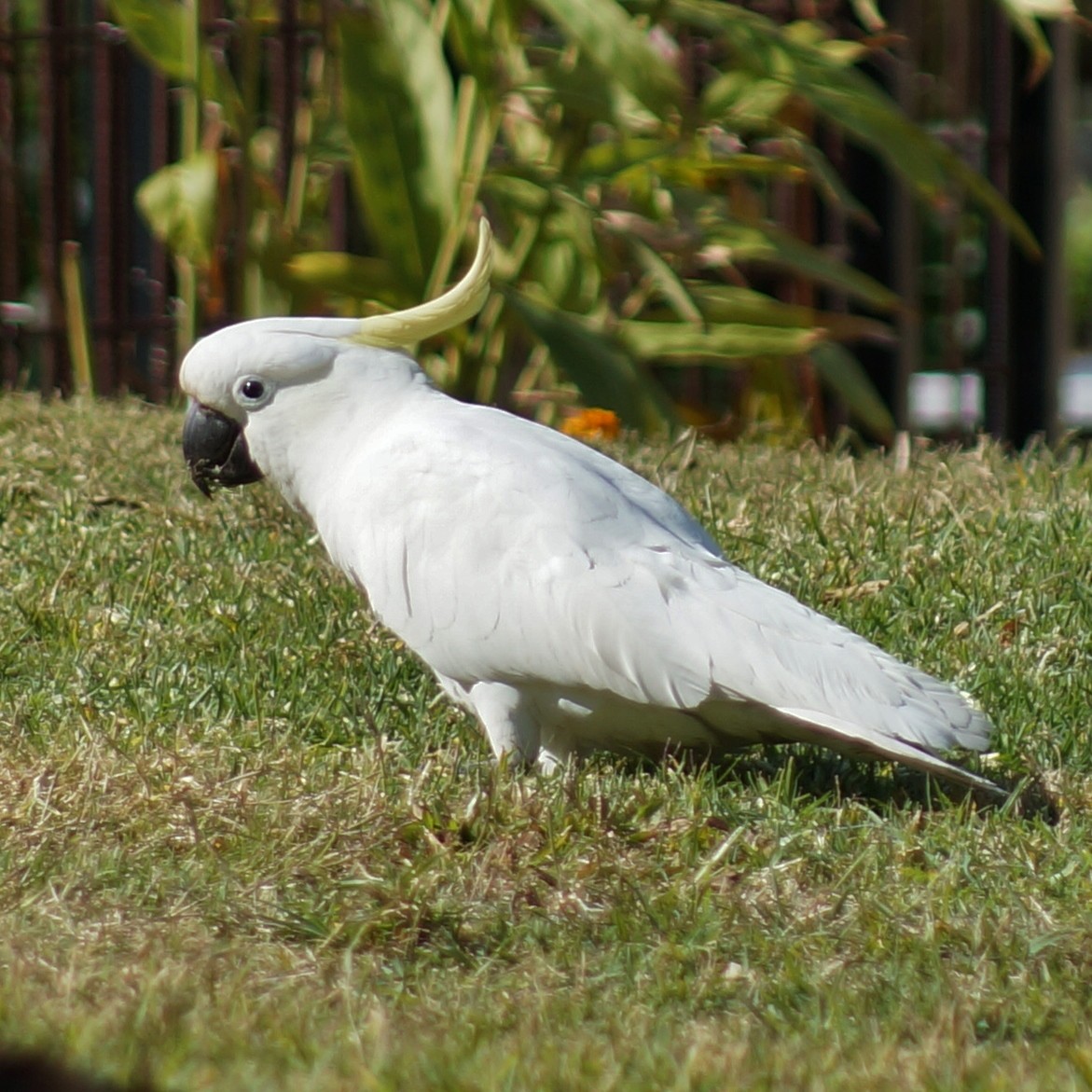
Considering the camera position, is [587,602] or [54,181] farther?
[54,181]

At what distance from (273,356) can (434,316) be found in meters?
0.26

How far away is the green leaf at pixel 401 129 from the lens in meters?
4.52

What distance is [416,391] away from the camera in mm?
2703

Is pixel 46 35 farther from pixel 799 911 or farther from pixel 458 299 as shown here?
pixel 799 911

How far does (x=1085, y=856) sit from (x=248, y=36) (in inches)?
150

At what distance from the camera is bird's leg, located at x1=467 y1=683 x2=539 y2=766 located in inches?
98.7

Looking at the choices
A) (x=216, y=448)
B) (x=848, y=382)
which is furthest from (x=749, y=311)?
(x=216, y=448)

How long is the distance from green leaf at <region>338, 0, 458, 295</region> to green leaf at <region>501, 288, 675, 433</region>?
35 cm

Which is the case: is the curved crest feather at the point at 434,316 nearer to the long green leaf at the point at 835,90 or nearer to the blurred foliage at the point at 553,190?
the blurred foliage at the point at 553,190

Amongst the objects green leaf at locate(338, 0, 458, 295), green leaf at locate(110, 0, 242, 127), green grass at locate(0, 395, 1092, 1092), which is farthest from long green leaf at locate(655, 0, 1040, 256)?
green leaf at locate(110, 0, 242, 127)

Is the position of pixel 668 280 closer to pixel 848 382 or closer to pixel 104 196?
pixel 848 382

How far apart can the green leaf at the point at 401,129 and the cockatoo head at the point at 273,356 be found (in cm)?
191

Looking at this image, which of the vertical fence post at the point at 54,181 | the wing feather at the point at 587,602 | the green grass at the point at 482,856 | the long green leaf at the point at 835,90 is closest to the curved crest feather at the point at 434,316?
the wing feather at the point at 587,602

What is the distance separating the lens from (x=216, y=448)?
2.79m
